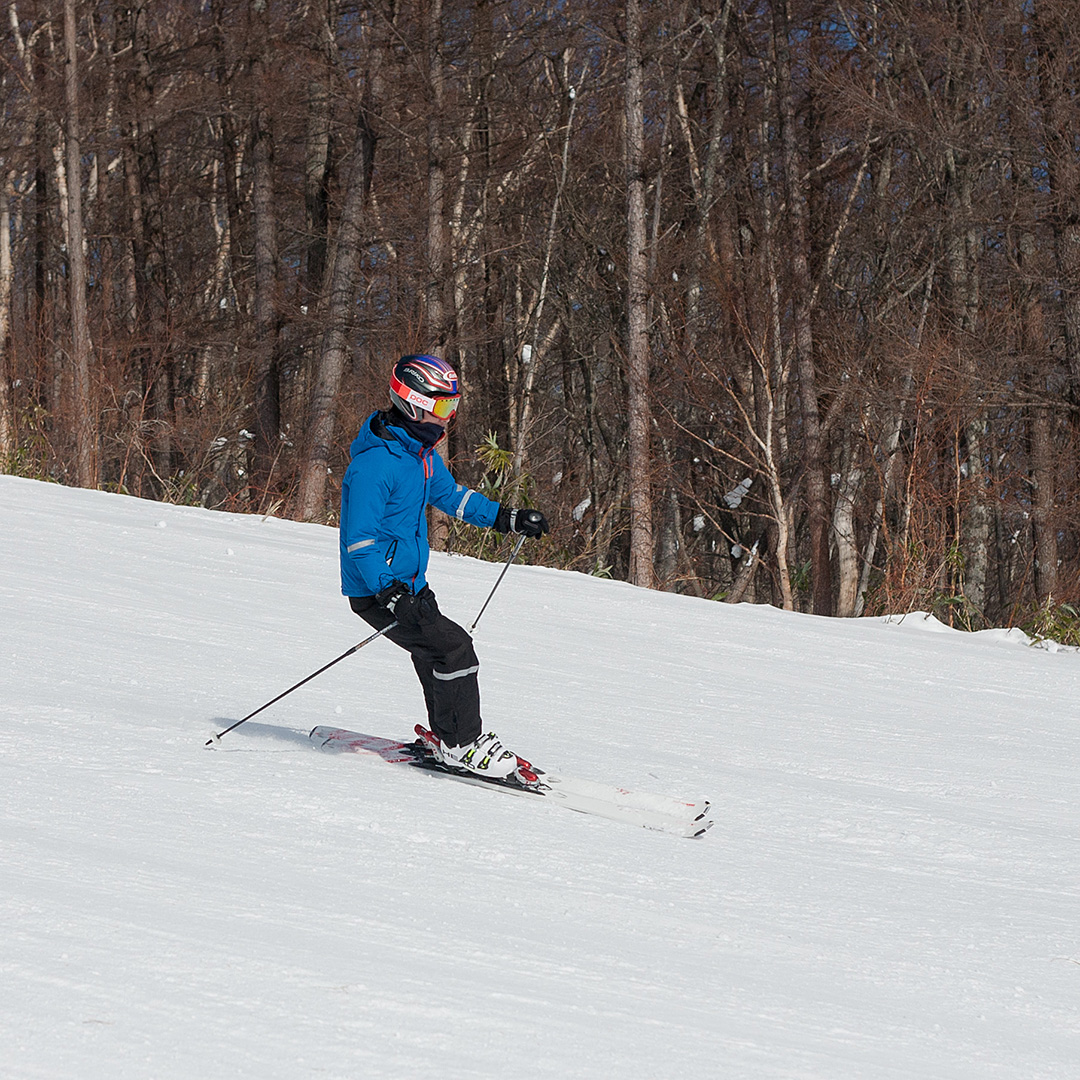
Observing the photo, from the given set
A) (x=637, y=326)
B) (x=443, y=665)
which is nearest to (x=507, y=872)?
(x=443, y=665)

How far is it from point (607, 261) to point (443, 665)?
682 inches

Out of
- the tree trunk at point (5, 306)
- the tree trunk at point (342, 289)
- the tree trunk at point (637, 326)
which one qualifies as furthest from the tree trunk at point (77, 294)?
the tree trunk at point (637, 326)

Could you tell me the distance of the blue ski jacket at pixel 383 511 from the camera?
4594 mm

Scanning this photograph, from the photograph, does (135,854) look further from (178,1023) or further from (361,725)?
(361,725)

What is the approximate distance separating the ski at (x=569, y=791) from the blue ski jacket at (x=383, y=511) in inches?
25.7

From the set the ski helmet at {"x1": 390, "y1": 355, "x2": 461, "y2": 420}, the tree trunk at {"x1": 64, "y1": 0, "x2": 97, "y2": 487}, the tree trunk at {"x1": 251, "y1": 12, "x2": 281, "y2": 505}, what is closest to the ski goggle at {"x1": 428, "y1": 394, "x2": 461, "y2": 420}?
the ski helmet at {"x1": 390, "y1": 355, "x2": 461, "y2": 420}

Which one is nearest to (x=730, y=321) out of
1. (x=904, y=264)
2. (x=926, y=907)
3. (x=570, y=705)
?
(x=904, y=264)

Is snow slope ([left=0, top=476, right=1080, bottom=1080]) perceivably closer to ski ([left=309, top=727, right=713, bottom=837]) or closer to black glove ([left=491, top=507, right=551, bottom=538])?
ski ([left=309, top=727, right=713, bottom=837])

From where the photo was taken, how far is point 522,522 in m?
5.13

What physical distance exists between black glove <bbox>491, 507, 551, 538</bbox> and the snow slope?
994mm

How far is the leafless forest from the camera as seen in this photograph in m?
14.5

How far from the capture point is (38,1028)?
209 cm

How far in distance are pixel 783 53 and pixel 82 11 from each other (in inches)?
455

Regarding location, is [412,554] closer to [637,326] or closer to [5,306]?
[637,326]
